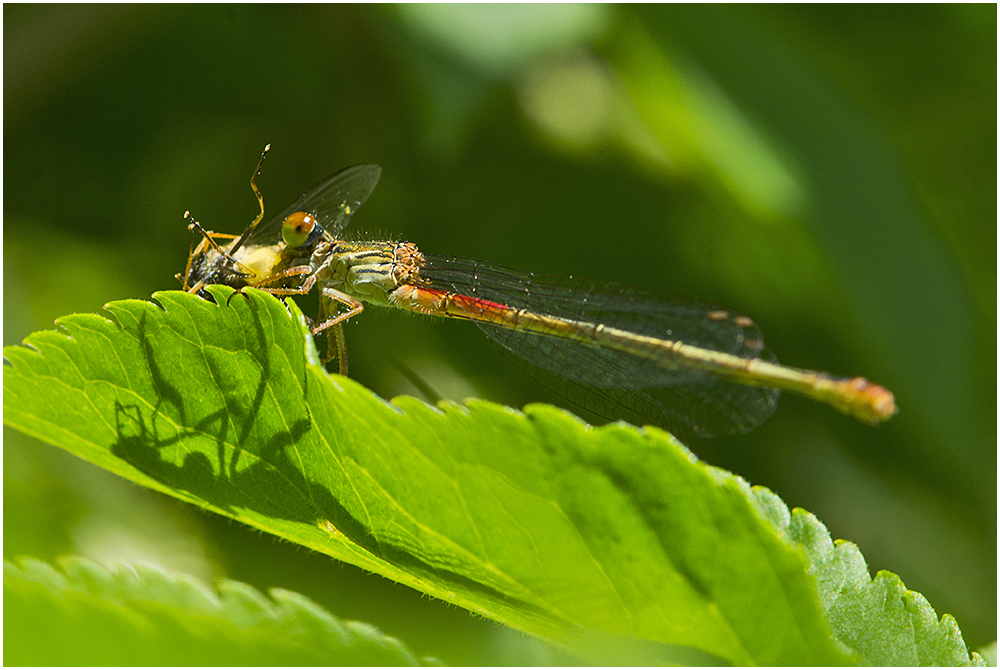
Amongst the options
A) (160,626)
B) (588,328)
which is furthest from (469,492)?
(588,328)

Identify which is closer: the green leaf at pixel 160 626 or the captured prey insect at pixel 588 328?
the green leaf at pixel 160 626

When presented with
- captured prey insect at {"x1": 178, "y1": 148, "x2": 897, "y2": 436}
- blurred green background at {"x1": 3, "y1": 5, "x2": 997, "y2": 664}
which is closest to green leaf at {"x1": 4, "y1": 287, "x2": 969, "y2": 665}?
captured prey insect at {"x1": 178, "y1": 148, "x2": 897, "y2": 436}

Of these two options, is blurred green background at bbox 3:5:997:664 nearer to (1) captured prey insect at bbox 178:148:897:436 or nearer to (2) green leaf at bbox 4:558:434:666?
(1) captured prey insect at bbox 178:148:897:436

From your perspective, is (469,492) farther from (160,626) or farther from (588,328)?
(588,328)

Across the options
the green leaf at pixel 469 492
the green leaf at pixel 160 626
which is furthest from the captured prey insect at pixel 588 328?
the green leaf at pixel 160 626

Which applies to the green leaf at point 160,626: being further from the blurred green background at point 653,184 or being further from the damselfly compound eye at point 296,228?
the blurred green background at point 653,184

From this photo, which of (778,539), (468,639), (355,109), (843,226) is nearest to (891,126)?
(843,226)
